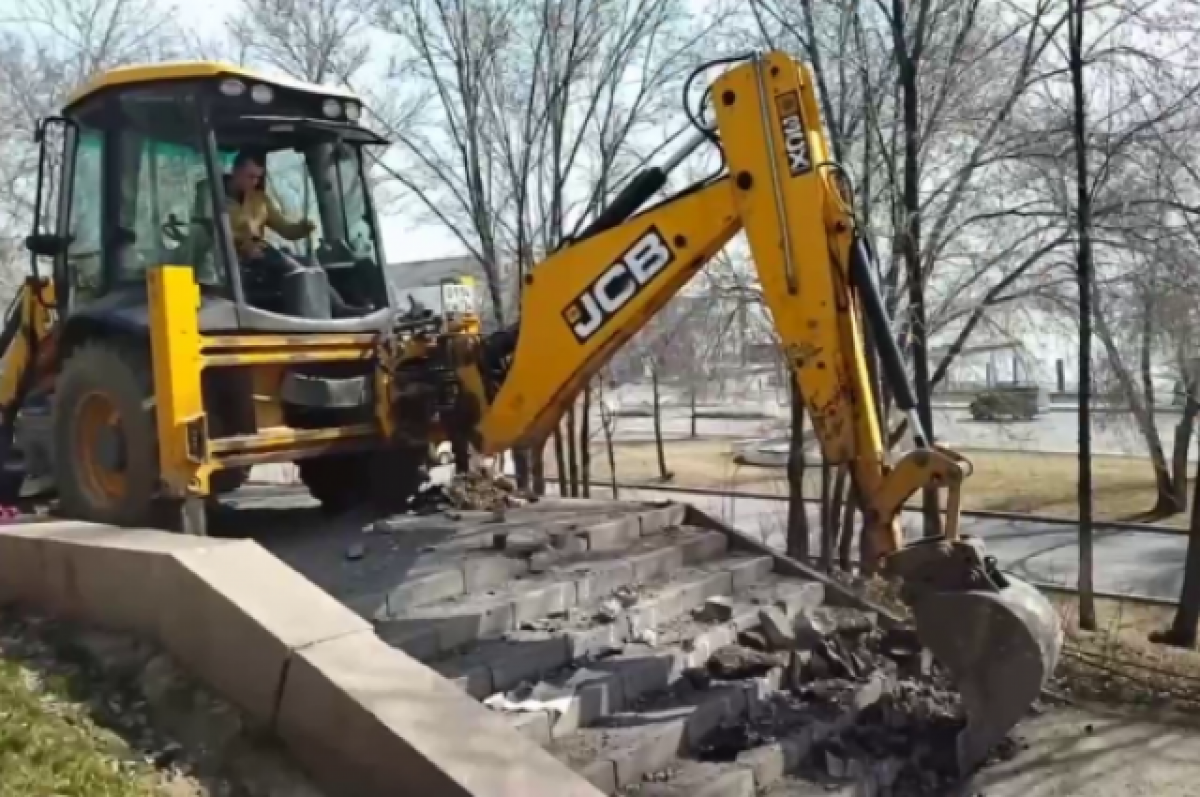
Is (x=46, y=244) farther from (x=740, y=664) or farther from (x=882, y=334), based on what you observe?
(x=882, y=334)

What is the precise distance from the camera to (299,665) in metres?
4.20

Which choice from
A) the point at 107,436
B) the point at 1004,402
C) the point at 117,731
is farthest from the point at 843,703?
the point at 1004,402

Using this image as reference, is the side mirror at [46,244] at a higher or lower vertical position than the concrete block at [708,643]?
higher

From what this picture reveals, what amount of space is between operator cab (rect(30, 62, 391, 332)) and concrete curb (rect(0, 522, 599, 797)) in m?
2.11

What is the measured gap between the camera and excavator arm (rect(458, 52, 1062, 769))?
5402 millimetres

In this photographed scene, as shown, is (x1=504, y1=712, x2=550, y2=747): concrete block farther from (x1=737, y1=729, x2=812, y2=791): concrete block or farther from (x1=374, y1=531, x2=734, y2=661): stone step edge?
(x1=737, y1=729, x2=812, y2=791): concrete block

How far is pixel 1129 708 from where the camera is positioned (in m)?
6.76

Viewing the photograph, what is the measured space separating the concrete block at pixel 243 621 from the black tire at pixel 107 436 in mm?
2264

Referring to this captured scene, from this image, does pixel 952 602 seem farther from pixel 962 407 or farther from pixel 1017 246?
pixel 962 407

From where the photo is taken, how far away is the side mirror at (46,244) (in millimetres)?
7476

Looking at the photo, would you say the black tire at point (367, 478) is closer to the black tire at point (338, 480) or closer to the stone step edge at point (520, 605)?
the black tire at point (338, 480)

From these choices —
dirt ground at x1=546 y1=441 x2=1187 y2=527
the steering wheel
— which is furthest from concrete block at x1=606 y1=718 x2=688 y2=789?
dirt ground at x1=546 y1=441 x2=1187 y2=527

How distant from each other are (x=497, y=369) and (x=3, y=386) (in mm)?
4181

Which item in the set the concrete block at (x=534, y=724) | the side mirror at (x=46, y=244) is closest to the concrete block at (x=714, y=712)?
the concrete block at (x=534, y=724)
